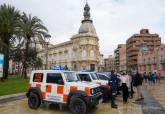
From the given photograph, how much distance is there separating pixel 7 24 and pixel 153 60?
58404 millimetres

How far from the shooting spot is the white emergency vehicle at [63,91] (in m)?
9.29

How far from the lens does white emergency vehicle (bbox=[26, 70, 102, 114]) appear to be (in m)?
9.29

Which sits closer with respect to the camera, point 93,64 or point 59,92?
point 59,92

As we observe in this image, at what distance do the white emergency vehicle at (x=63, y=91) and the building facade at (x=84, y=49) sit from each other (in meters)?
63.0

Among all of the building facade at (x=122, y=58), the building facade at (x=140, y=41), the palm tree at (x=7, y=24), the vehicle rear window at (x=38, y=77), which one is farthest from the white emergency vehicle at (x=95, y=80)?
the building facade at (x=122, y=58)

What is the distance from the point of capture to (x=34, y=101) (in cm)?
1076

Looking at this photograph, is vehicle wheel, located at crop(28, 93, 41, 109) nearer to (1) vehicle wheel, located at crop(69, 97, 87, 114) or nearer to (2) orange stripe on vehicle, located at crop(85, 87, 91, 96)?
(1) vehicle wheel, located at crop(69, 97, 87, 114)

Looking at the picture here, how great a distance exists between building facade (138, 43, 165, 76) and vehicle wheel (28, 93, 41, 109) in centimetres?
5813

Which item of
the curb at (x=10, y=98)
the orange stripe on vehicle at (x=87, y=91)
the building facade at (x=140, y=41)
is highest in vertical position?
the building facade at (x=140, y=41)

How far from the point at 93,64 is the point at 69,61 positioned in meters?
13.3

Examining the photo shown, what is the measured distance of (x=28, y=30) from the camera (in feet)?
110

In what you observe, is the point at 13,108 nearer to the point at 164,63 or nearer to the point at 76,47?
the point at 164,63

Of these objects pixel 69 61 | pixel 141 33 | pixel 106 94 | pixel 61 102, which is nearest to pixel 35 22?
pixel 106 94

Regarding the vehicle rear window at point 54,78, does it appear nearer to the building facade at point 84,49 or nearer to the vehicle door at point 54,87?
the vehicle door at point 54,87
